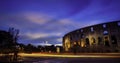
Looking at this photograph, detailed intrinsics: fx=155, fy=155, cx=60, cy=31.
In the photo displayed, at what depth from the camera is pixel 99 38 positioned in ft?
178

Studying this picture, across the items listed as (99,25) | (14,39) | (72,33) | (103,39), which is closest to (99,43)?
(103,39)

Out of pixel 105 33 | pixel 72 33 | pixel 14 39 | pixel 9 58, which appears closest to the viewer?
pixel 9 58

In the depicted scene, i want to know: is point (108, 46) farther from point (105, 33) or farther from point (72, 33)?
point (72, 33)

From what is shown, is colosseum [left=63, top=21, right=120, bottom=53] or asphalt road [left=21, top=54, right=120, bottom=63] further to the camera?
colosseum [left=63, top=21, right=120, bottom=53]

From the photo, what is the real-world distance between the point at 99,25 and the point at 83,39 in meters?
8.94

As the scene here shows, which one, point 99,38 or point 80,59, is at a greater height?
point 99,38

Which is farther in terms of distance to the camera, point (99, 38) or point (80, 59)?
point (99, 38)

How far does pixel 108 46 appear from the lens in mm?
50812

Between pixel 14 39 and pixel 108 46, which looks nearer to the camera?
pixel 14 39

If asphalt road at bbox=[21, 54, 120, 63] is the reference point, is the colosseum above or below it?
above

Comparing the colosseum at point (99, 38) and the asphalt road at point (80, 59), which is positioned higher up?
the colosseum at point (99, 38)

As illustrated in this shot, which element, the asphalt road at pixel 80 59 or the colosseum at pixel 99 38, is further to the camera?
the colosseum at pixel 99 38

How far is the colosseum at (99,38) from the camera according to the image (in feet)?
163

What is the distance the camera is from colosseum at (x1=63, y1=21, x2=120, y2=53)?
49656mm
